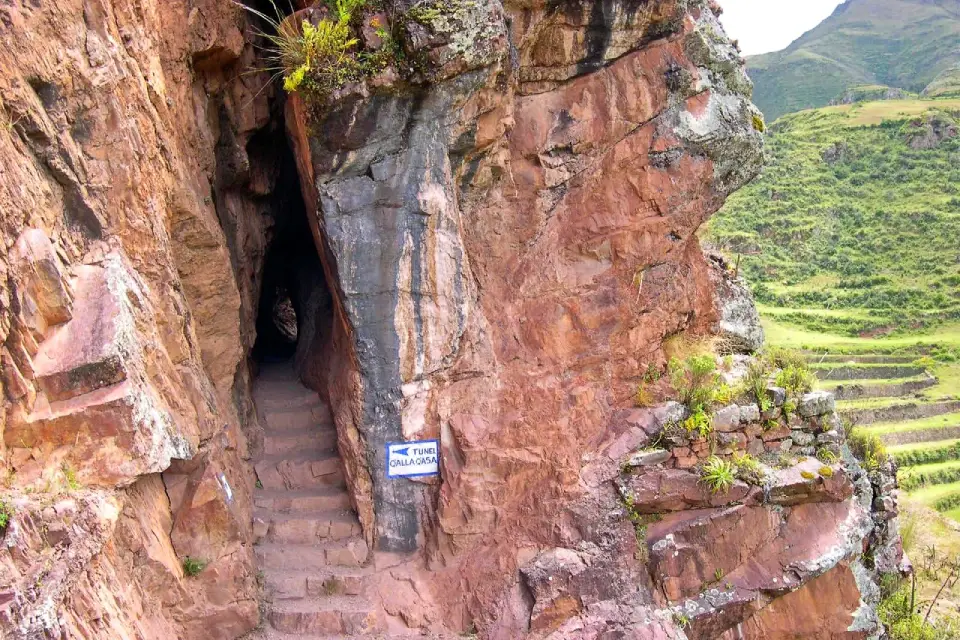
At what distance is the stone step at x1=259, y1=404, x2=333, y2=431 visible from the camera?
8.50m

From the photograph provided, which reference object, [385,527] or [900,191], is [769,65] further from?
[385,527]

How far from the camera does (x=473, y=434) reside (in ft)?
23.9

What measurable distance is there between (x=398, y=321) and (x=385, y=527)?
2.31 m

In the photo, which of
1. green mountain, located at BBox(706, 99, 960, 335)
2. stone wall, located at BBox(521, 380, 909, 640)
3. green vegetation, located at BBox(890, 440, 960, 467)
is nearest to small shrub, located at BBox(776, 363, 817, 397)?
stone wall, located at BBox(521, 380, 909, 640)

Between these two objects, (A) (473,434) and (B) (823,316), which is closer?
(A) (473,434)

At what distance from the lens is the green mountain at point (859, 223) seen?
2944 centimetres

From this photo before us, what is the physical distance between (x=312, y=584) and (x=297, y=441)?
1887 mm

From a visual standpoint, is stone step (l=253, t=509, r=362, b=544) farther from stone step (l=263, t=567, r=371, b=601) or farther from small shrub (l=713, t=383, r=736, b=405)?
small shrub (l=713, t=383, r=736, b=405)

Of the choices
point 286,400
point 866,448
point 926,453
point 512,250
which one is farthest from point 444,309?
point 926,453

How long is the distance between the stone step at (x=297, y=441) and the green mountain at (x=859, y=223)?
2389cm

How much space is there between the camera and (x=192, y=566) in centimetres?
622

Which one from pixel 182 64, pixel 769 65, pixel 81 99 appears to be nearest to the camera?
pixel 81 99

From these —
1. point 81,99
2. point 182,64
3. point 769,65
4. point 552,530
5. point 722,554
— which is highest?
point 769,65

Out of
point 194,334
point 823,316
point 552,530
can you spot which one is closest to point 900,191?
point 823,316
